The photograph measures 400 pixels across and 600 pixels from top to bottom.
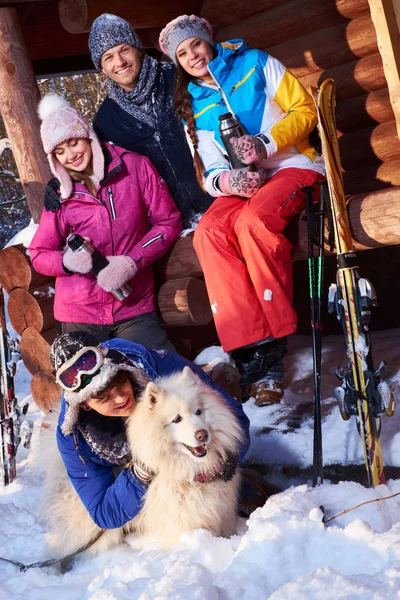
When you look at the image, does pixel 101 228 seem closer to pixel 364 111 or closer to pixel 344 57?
pixel 364 111

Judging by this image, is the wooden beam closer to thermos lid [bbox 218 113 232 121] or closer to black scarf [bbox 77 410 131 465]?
thermos lid [bbox 218 113 232 121]

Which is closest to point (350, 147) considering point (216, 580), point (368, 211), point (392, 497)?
point (368, 211)

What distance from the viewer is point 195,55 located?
4031 mm

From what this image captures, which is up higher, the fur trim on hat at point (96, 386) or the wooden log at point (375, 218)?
the wooden log at point (375, 218)

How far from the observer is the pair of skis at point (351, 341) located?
10.0 feet

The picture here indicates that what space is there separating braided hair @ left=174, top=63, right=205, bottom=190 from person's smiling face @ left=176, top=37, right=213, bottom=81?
8 cm

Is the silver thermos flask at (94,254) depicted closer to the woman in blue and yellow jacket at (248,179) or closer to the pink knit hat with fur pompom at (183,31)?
the woman in blue and yellow jacket at (248,179)

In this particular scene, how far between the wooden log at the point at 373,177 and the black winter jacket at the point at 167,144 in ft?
4.02

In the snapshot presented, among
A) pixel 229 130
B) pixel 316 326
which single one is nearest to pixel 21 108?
pixel 229 130

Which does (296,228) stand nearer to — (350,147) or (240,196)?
(240,196)

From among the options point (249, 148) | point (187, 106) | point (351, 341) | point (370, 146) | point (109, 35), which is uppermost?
point (109, 35)

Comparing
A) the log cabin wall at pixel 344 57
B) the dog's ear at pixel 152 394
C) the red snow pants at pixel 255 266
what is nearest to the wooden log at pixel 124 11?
the log cabin wall at pixel 344 57

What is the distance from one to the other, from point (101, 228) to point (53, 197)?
390mm

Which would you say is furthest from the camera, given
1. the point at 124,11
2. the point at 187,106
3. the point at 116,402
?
the point at 124,11
